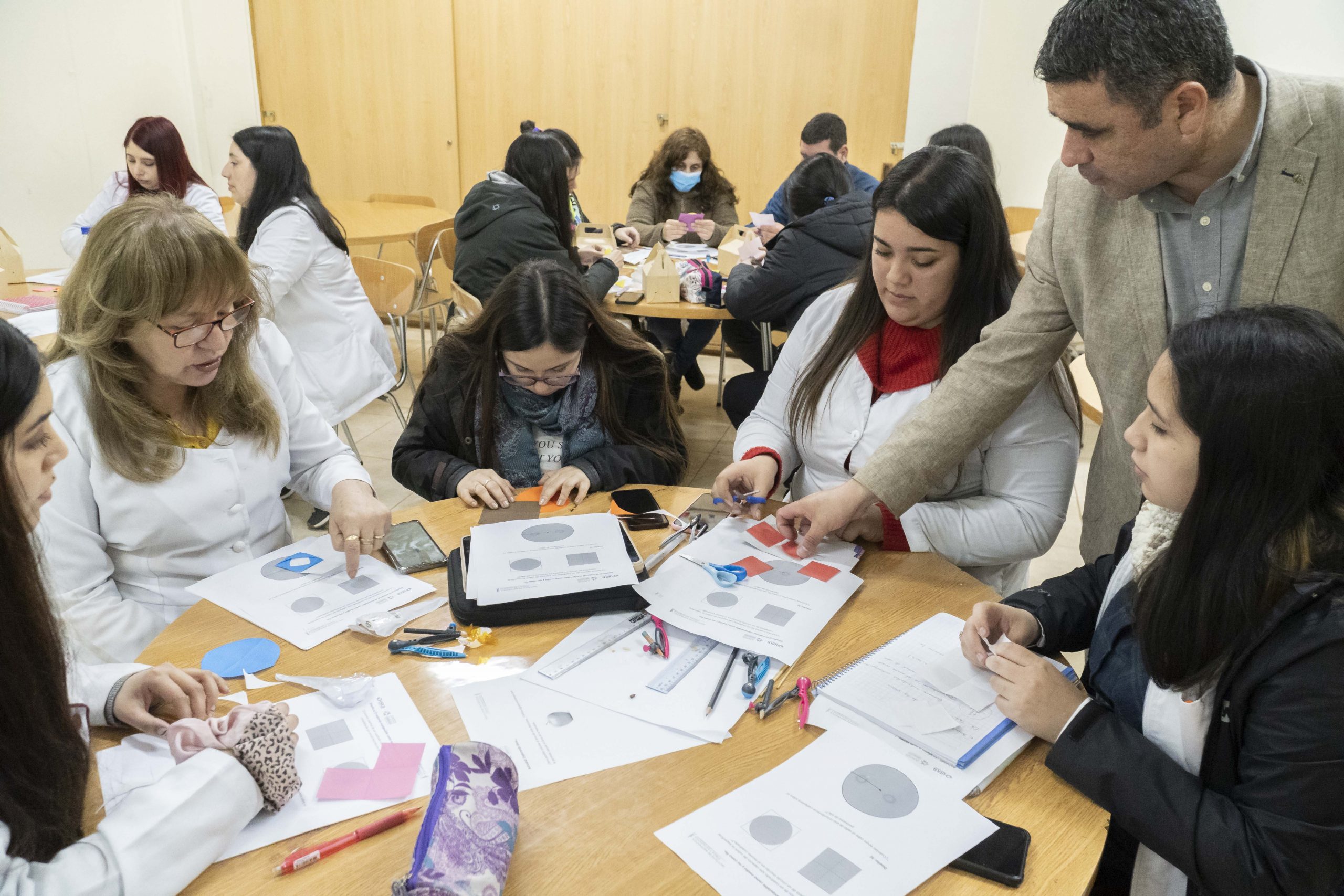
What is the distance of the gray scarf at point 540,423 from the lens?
218 cm

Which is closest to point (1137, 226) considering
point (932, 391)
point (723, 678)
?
point (932, 391)

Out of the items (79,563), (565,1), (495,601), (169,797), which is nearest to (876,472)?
(495,601)

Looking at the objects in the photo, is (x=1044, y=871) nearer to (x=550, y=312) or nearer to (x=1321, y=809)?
(x=1321, y=809)

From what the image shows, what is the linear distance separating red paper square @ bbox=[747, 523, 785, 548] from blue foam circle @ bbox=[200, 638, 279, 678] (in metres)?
0.80

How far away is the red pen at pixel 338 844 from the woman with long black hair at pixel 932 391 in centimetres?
93

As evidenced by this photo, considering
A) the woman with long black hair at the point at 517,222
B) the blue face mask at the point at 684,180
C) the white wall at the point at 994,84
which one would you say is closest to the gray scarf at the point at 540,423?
the woman with long black hair at the point at 517,222

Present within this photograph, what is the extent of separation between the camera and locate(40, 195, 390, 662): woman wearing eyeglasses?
1.50 meters

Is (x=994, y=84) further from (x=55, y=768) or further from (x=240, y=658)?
(x=55, y=768)

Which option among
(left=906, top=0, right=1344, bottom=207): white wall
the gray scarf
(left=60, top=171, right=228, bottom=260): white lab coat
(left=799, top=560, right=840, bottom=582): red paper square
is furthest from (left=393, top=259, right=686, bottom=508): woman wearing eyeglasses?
(left=906, top=0, right=1344, bottom=207): white wall

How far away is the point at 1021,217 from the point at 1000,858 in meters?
5.11

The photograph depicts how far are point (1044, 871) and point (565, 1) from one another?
5897 mm

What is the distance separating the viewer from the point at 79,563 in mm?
1517

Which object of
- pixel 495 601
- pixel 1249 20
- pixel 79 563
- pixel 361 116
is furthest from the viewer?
pixel 361 116

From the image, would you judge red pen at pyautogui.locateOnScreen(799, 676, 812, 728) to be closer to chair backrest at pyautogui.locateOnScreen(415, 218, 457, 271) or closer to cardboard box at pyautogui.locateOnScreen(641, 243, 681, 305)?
cardboard box at pyautogui.locateOnScreen(641, 243, 681, 305)
